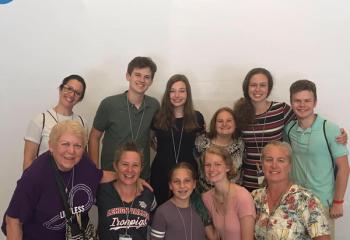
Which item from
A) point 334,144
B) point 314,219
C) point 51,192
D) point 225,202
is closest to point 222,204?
point 225,202

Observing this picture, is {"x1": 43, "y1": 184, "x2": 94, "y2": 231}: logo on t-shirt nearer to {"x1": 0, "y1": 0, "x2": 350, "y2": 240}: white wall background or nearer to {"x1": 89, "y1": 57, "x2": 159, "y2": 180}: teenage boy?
{"x1": 89, "y1": 57, "x2": 159, "y2": 180}: teenage boy

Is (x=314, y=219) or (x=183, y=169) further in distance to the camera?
(x=183, y=169)

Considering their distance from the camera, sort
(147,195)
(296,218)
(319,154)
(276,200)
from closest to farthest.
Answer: (296,218)
(276,200)
(147,195)
(319,154)

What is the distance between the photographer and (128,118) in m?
2.62

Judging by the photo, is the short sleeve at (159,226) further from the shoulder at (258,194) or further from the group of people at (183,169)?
the shoulder at (258,194)

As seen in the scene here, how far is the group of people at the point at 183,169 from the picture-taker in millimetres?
1911

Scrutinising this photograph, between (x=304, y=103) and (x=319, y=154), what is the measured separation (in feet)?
1.18

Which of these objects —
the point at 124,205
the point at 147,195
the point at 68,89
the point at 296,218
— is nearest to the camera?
the point at 296,218

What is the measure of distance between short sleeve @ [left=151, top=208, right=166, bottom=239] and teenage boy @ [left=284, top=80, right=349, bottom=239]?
1017 millimetres

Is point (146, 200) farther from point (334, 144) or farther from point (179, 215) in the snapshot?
point (334, 144)

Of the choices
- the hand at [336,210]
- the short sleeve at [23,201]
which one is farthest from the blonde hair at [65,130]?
the hand at [336,210]

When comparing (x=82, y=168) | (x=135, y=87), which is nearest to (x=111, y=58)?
(x=135, y=87)

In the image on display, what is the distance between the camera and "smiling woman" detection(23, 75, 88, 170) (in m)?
2.43

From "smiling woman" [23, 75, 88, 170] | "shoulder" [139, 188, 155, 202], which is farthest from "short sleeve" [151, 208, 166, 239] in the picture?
"smiling woman" [23, 75, 88, 170]
